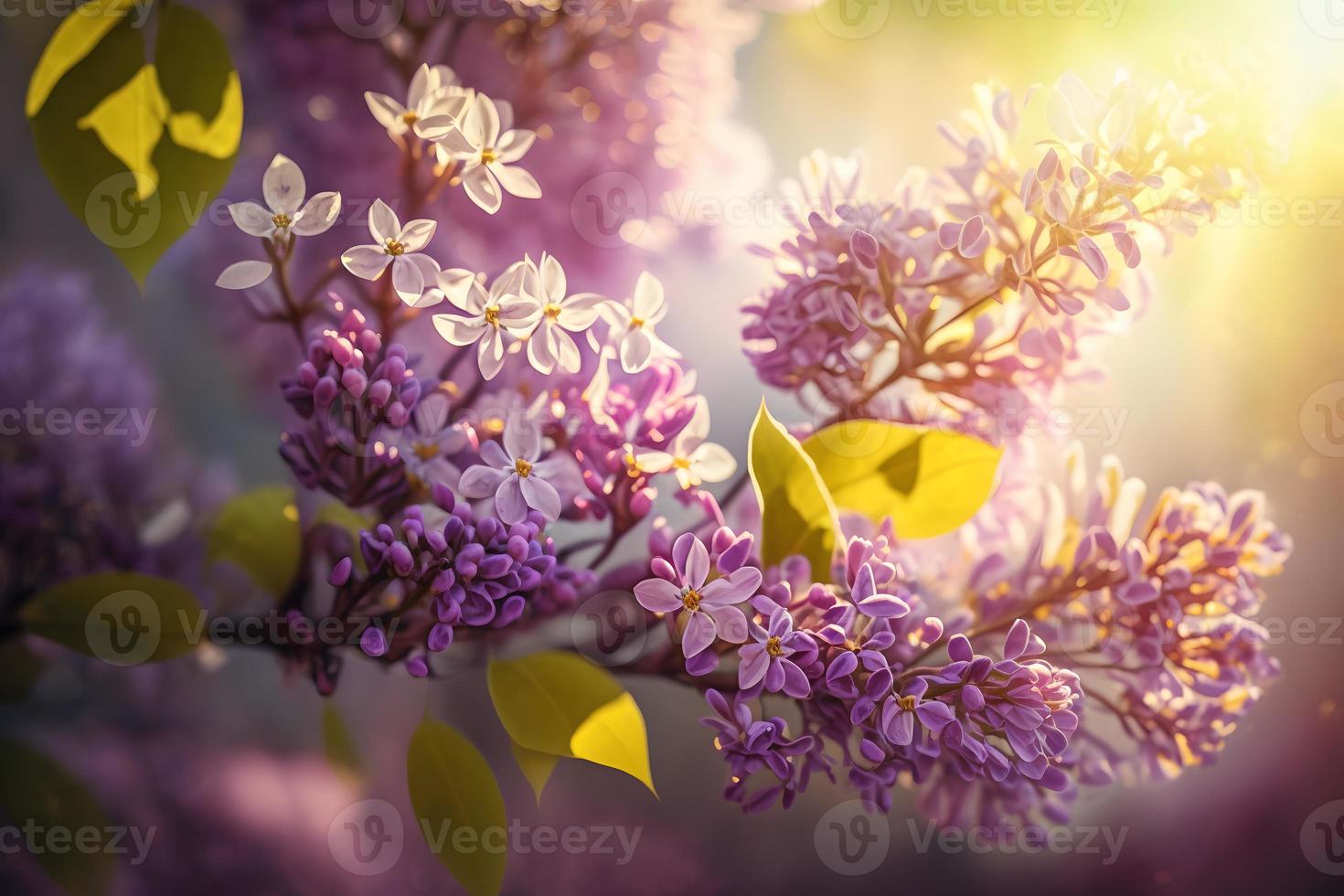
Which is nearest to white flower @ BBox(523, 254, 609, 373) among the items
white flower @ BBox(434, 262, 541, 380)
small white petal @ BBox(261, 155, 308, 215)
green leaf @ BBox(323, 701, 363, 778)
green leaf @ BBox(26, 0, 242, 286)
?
white flower @ BBox(434, 262, 541, 380)

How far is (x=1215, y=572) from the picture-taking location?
411 millimetres

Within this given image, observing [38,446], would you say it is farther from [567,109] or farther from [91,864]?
[567,109]

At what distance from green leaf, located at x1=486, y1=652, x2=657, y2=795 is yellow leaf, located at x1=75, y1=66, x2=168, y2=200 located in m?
0.31

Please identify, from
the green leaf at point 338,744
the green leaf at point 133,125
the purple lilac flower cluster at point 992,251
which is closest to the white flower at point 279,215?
the green leaf at point 133,125

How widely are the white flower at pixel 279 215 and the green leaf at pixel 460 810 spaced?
0.25 m

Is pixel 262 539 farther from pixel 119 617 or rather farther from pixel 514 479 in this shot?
pixel 514 479

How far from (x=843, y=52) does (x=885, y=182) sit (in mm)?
108

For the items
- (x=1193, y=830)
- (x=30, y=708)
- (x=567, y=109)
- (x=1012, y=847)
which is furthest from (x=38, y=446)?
(x=1193, y=830)

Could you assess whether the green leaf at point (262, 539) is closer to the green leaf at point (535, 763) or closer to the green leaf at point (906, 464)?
the green leaf at point (535, 763)

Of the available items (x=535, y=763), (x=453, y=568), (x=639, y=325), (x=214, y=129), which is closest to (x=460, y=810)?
(x=535, y=763)

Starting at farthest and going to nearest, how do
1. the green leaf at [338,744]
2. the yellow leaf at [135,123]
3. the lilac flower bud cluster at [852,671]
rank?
the green leaf at [338,744], the yellow leaf at [135,123], the lilac flower bud cluster at [852,671]

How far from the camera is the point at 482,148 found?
374 millimetres

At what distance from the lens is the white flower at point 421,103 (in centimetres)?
A: 37

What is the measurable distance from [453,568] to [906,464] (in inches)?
8.9
